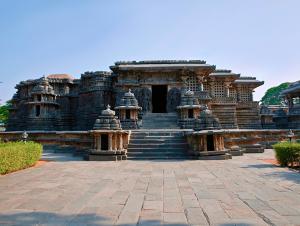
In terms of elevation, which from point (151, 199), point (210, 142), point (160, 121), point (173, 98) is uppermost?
point (173, 98)

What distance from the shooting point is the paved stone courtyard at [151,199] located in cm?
425

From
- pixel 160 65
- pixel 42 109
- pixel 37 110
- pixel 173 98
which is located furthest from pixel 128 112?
pixel 37 110

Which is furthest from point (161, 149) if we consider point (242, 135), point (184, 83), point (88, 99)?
point (88, 99)

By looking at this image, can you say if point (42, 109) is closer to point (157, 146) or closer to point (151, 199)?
point (157, 146)

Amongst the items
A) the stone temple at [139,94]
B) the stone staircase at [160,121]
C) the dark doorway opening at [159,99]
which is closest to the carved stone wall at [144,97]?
the stone temple at [139,94]

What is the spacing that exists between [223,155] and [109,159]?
558cm

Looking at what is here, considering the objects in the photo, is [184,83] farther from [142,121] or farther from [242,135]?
[242,135]

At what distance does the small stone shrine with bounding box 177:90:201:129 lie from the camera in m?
21.3

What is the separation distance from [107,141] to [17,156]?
4721 mm

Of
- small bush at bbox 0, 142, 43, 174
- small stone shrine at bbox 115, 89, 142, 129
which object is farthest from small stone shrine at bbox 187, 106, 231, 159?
small stone shrine at bbox 115, 89, 142, 129

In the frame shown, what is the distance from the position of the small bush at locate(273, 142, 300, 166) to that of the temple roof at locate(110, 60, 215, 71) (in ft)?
50.4

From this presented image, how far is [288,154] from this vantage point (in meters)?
10.1

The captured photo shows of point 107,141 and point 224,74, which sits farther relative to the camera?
point 224,74

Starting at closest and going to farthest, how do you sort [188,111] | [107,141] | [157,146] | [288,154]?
1. [288,154]
2. [107,141]
3. [157,146]
4. [188,111]
